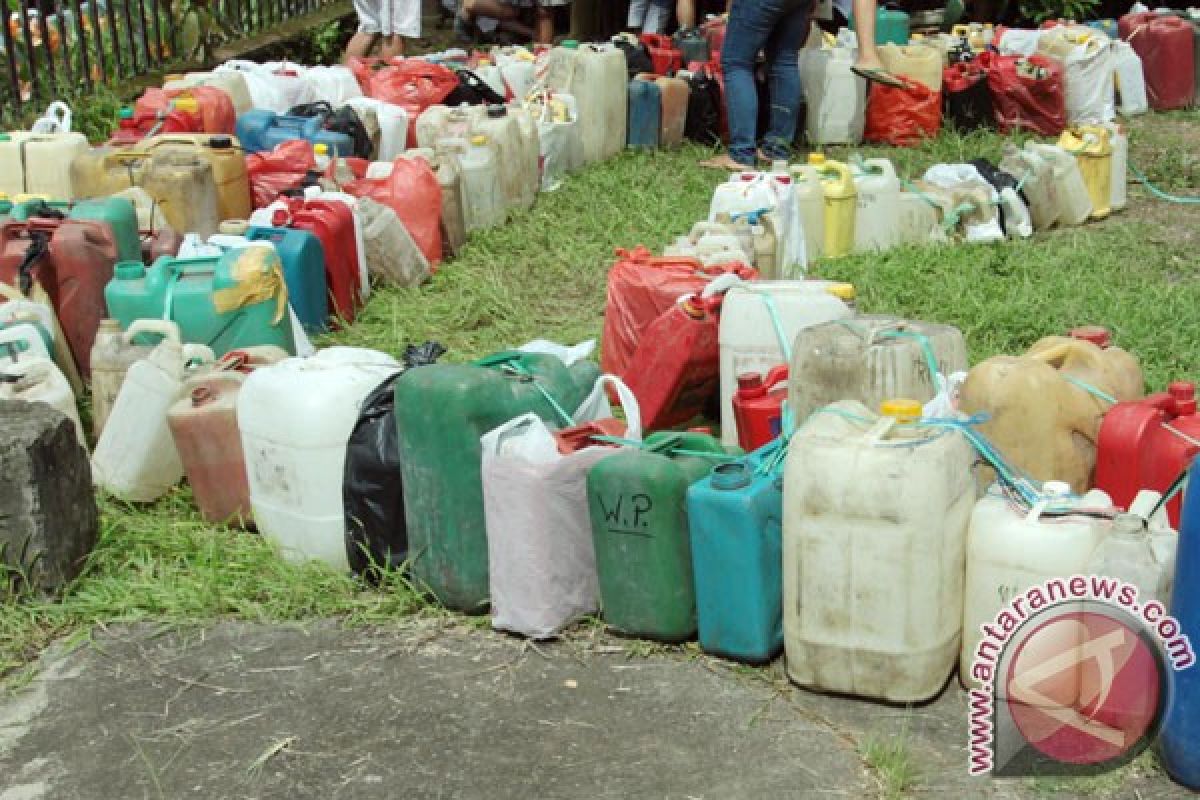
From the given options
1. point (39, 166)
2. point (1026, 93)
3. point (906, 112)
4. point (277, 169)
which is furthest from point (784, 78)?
point (39, 166)

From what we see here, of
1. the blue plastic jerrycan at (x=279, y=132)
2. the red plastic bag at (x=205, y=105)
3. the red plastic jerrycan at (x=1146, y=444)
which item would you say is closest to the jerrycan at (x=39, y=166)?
A: the red plastic bag at (x=205, y=105)

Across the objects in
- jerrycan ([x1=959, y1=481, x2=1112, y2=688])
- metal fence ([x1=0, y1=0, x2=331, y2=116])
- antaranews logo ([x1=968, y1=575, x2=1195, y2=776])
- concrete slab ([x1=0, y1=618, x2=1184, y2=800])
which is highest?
metal fence ([x1=0, y1=0, x2=331, y2=116])

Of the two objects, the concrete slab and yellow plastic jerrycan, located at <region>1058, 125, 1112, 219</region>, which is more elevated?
yellow plastic jerrycan, located at <region>1058, 125, 1112, 219</region>

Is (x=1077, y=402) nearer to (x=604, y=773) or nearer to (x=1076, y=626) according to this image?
(x=1076, y=626)

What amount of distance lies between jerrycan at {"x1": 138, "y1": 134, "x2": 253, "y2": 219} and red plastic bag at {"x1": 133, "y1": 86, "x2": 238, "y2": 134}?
3.25ft

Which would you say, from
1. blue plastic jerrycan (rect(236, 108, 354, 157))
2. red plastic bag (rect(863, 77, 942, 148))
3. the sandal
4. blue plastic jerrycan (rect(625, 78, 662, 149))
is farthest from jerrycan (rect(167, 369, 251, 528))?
red plastic bag (rect(863, 77, 942, 148))

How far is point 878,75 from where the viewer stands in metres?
10.0

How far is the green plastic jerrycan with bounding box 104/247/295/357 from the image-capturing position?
577 centimetres

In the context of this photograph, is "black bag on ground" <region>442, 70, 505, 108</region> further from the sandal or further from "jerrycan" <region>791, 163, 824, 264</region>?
"jerrycan" <region>791, 163, 824, 264</region>

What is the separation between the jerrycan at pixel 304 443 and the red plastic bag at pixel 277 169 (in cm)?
292

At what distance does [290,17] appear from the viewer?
12.6 metres

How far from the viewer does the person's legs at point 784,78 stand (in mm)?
9562

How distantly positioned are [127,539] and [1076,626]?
2.95m

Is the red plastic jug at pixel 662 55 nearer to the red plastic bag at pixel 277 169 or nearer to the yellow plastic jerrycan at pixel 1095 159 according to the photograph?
the yellow plastic jerrycan at pixel 1095 159
